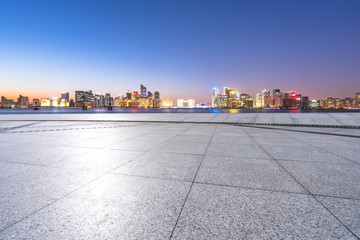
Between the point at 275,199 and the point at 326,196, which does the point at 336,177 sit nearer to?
the point at 326,196

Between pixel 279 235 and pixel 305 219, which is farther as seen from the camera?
pixel 305 219

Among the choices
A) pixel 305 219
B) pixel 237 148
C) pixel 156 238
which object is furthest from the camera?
pixel 237 148

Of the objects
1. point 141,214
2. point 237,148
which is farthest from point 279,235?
point 237,148

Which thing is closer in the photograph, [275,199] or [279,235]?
[279,235]

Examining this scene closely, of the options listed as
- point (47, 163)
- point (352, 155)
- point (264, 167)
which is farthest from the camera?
point (352, 155)

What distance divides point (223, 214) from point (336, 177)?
317 cm

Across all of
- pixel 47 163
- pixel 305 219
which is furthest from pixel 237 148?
pixel 47 163

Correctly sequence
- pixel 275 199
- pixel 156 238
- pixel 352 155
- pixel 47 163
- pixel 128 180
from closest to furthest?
pixel 156 238, pixel 275 199, pixel 128 180, pixel 47 163, pixel 352 155

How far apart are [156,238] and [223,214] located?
1.03 m

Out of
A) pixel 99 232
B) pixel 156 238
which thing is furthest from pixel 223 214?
pixel 99 232

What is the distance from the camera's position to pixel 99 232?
219 centimetres

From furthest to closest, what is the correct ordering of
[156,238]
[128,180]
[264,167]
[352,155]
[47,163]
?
[352,155] → [47,163] → [264,167] → [128,180] → [156,238]

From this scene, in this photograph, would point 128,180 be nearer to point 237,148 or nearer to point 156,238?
point 156,238

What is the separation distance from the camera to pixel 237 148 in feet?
22.2
